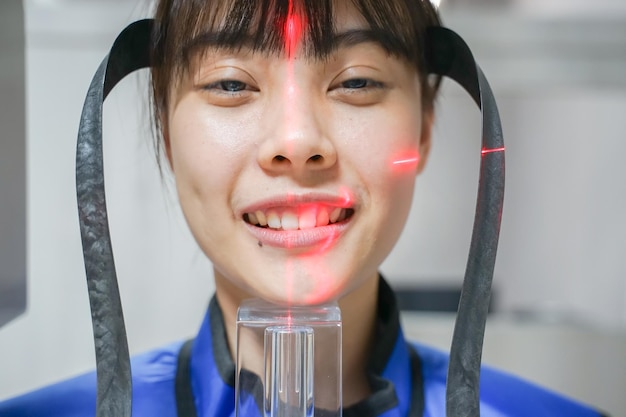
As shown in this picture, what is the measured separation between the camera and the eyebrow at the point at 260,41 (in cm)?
61

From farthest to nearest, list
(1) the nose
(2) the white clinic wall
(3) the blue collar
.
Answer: (2) the white clinic wall < (3) the blue collar < (1) the nose

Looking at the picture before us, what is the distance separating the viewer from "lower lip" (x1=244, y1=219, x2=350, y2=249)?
60 cm

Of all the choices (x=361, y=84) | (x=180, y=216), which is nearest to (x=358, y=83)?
(x=361, y=84)

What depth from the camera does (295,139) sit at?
1.87 feet

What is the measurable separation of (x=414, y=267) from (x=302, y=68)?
1.39m

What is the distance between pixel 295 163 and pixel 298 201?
0.10ft

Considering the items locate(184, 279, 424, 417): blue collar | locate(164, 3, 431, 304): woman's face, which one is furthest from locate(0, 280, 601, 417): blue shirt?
locate(164, 3, 431, 304): woman's face

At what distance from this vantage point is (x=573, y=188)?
2.03 metres

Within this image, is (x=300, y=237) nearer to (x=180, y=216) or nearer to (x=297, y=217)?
(x=297, y=217)

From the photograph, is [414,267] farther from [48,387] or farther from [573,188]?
[48,387]

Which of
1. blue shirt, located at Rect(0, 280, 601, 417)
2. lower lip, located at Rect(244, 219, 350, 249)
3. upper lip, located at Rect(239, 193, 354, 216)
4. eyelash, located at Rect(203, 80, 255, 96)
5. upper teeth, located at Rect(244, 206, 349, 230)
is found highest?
eyelash, located at Rect(203, 80, 255, 96)

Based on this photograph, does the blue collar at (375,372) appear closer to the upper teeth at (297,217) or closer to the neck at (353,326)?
the neck at (353,326)

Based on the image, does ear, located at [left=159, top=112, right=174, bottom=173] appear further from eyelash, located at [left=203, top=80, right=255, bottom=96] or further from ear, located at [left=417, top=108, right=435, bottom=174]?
ear, located at [left=417, top=108, right=435, bottom=174]

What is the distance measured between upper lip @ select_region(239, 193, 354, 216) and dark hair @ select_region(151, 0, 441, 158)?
0.34ft
